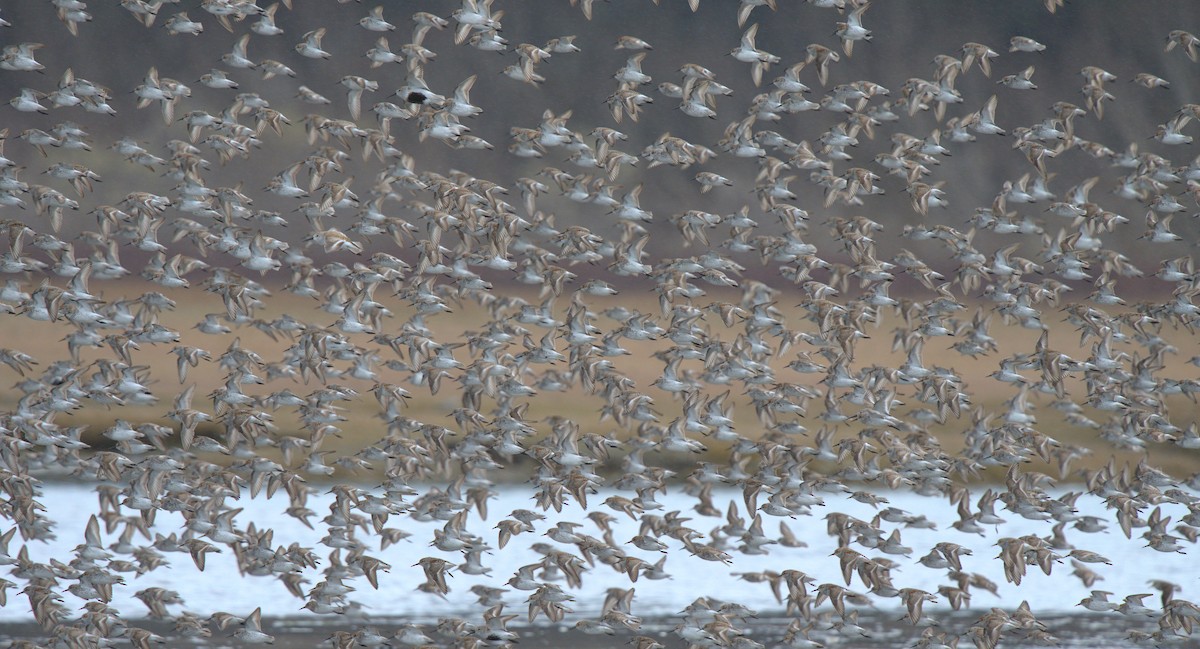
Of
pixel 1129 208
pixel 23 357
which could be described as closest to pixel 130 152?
pixel 23 357

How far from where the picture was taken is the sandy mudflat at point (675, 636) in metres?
18.7

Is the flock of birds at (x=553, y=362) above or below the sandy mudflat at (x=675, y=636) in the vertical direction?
above

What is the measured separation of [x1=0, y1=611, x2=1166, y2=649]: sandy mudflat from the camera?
18.7 m

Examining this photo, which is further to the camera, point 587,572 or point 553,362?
point 587,572

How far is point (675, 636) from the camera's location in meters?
20.0

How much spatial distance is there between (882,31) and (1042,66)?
3838 millimetres

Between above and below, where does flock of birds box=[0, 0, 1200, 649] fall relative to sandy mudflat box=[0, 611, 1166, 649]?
above

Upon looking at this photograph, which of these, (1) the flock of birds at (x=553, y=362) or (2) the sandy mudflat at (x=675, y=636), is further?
(2) the sandy mudflat at (x=675, y=636)

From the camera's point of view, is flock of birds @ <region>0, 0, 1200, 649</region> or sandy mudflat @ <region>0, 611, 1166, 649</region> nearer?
flock of birds @ <region>0, 0, 1200, 649</region>

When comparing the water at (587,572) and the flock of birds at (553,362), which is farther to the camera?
the water at (587,572)

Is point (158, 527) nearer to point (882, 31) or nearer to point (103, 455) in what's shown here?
point (103, 455)

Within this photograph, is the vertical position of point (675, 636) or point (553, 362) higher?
point (553, 362)

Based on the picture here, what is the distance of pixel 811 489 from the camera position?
56.5 feet

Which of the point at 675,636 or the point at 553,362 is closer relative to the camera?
the point at 553,362
